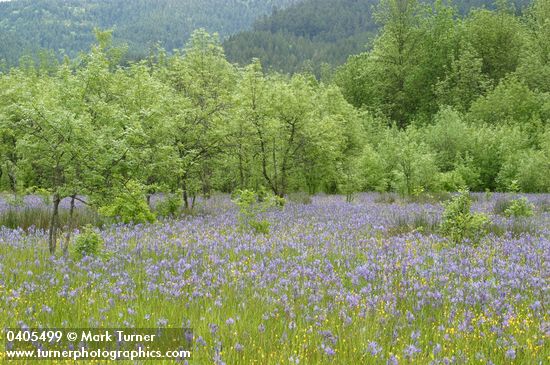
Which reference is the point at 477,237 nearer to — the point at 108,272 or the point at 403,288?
the point at 403,288

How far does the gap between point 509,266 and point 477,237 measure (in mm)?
2326

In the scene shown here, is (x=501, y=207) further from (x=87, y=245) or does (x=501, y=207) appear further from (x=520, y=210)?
(x=87, y=245)

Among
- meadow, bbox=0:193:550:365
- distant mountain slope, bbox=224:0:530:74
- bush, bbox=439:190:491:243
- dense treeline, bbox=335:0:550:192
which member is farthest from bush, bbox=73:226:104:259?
distant mountain slope, bbox=224:0:530:74

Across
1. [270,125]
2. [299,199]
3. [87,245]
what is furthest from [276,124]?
[87,245]

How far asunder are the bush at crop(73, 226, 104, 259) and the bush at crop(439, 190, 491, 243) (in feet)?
19.6

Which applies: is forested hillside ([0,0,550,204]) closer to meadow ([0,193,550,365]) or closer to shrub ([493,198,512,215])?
meadow ([0,193,550,365])

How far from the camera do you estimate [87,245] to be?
7.09 meters

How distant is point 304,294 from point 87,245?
11.1ft

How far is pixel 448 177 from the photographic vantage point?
21734 millimetres

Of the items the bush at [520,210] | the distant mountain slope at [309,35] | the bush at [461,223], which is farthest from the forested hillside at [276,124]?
the distant mountain slope at [309,35]

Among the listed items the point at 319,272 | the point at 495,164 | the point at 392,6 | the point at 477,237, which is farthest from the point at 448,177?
the point at 392,6

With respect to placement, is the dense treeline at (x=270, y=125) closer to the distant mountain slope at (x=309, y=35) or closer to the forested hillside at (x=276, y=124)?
the forested hillside at (x=276, y=124)

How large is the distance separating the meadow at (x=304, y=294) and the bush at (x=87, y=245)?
0.54ft

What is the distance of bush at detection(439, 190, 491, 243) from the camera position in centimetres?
905
